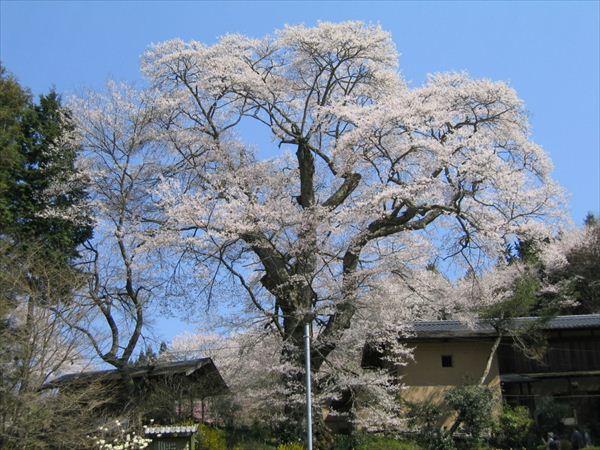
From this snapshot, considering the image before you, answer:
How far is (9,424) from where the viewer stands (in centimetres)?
1265

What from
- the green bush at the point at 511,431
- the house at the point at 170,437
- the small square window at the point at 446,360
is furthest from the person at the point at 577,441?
the house at the point at 170,437

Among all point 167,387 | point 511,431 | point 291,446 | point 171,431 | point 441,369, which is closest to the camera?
point 171,431

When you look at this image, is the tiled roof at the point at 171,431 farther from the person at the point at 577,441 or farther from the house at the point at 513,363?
the person at the point at 577,441

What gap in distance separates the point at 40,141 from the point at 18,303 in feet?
20.7

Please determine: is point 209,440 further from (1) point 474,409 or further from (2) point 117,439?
(1) point 474,409

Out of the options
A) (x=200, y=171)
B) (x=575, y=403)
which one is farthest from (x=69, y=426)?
(x=575, y=403)

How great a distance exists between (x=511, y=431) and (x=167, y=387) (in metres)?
9.89

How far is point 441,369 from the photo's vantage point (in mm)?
22250

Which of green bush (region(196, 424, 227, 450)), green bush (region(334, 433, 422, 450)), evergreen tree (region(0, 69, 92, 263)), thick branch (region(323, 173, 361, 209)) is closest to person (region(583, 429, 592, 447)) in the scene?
green bush (region(334, 433, 422, 450))

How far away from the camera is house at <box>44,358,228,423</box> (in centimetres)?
1811

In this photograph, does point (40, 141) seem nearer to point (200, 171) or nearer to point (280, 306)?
point (200, 171)

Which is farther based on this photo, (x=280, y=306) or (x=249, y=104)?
(x=249, y=104)

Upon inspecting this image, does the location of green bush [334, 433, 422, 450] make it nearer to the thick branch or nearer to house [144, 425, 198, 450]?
house [144, 425, 198, 450]

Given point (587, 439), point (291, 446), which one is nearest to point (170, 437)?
point (291, 446)
